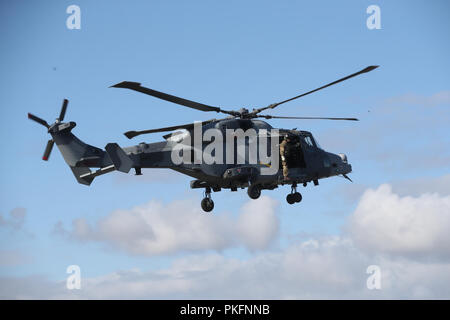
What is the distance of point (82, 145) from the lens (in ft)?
113

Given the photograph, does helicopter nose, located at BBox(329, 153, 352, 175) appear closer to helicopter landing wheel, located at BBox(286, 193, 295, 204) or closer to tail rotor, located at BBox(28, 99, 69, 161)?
helicopter landing wheel, located at BBox(286, 193, 295, 204)

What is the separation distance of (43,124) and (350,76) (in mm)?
17577

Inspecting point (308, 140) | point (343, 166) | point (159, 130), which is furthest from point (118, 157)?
point (343, 166)

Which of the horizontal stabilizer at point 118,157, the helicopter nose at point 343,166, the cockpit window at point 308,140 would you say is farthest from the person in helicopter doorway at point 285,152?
the horizontal stabilizer at point 118,157

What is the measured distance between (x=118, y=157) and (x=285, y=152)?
34.3 ft

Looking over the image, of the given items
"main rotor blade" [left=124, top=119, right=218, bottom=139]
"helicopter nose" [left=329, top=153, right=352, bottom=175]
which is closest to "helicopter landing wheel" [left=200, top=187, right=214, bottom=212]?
"main rotor blade" [left=124, top=119, right=218, bottom=139]

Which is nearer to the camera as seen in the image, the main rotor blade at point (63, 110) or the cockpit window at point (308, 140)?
the main rotor blade at point (63, 110)

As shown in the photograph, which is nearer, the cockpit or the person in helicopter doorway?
the person in helicopter doorway

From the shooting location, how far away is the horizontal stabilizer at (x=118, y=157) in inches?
1308

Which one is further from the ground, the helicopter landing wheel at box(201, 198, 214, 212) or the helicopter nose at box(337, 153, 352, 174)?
the helicopter nose at box(337, 153, 352, 174)

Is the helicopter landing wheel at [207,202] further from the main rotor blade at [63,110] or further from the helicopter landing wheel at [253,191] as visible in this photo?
the main rotor blade at [63,110]

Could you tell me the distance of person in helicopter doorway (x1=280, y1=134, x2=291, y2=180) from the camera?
121 ft
